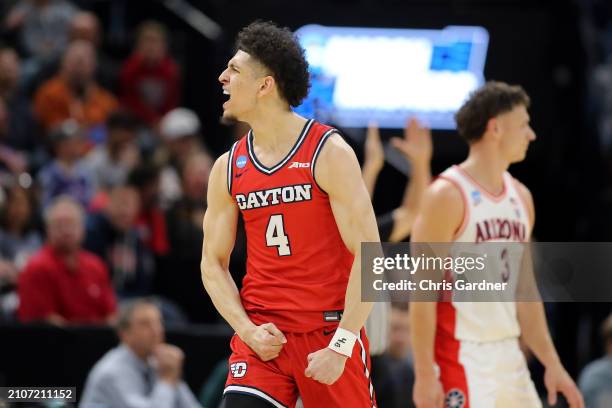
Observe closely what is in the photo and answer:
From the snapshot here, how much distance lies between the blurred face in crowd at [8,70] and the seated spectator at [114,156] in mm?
1134

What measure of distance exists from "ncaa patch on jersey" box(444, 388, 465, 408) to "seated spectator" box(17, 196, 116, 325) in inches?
168

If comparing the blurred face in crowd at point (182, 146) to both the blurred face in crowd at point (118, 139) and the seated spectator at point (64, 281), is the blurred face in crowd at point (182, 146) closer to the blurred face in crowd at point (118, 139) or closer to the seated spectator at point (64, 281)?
the blurred face in crowd at point (118, 139)

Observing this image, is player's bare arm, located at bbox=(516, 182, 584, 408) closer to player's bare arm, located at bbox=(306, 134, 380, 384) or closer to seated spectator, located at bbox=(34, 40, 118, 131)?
player's bare arm, located at bbox=(306, 134, 380, 384)

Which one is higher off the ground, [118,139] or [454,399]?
[118,139]

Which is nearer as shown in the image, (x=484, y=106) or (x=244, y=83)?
(x=244, y=83)

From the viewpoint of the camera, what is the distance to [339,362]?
16.6 ft

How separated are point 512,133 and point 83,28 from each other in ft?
25.9

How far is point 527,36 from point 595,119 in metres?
1.38

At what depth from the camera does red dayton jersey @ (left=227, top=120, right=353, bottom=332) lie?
17.3 ft

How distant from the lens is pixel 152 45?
13.6 meters

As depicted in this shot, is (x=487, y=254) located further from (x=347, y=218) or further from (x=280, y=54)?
(x=280, y=54)

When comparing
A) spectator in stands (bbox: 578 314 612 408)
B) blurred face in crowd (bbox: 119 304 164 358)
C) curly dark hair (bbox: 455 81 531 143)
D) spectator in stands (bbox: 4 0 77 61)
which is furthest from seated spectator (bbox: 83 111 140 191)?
curly dark hair (bbox: 455 81 531 143)

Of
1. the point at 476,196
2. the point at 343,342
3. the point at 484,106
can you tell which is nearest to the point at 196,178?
the point at 484,106

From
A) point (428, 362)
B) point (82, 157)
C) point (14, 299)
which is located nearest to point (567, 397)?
point (428, 362)
